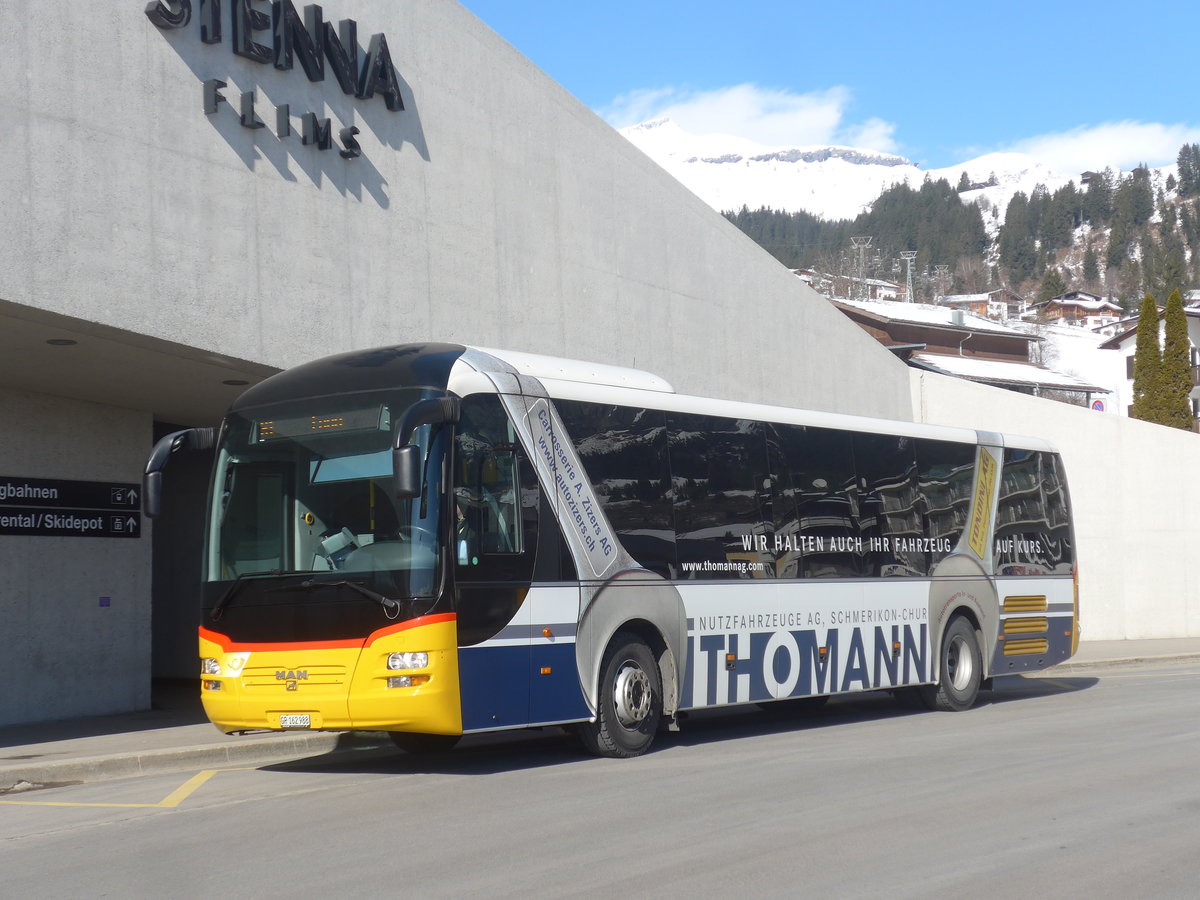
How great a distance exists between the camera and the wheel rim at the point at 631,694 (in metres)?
11.2

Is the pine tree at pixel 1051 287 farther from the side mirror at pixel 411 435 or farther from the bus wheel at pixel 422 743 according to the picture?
the side mirror at pixel 411 435

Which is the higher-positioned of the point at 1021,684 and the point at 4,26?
the point at 4,26

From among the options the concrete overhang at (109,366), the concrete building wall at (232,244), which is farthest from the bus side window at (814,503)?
the concrete overhang at (109,366)

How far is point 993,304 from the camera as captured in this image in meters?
145

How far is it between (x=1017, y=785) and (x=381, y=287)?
9.07m

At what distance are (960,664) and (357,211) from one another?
8.77 meters

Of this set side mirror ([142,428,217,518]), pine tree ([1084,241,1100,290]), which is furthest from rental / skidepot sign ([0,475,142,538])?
pine tree ([1084,241,1100,290])

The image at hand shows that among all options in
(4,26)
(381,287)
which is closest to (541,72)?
(381,287)

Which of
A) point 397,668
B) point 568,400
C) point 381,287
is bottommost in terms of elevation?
point 397,668

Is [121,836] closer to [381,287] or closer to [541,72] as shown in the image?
[381,287]

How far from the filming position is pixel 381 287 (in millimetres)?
15281

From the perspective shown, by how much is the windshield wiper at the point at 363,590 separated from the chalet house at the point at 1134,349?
159ft

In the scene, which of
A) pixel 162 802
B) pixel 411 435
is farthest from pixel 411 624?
pixel 162 802

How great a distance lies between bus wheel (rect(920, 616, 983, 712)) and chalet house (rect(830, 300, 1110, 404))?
161ft
